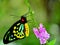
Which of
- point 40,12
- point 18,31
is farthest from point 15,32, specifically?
point 40,12

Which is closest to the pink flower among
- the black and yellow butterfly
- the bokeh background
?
the black and yellow butterfly

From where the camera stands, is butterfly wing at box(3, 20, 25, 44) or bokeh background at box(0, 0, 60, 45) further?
bokeh background at box(0, 0, 60, 45)

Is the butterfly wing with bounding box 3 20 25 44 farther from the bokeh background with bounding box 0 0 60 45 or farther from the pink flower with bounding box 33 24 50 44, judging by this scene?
the bokeh background with bounding box 0 0 60 45

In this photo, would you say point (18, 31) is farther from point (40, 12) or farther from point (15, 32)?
point (40, 12)

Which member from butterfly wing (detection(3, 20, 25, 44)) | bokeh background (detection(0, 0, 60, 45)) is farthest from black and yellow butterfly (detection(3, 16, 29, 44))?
bokeh background (detection(0, 0, 60, 45))

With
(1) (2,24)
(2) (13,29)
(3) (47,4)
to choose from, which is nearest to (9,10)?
(1) (2,24)

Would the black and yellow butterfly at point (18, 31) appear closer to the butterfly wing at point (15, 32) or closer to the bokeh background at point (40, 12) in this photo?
the butterfly wing at point (15, 32)

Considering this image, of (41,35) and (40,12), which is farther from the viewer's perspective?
(40,12)

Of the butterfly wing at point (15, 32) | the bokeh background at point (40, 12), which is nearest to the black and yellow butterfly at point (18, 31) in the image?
the butterfly wing at point (15, 32)

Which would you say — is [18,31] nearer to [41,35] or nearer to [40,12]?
[41,35]

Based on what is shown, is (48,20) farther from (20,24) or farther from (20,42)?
(20,24)

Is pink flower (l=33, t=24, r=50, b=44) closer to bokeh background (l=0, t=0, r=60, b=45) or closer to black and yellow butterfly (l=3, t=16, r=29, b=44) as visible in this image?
black and yellow butterfly (l=3, t=16, r=29, b=44)
